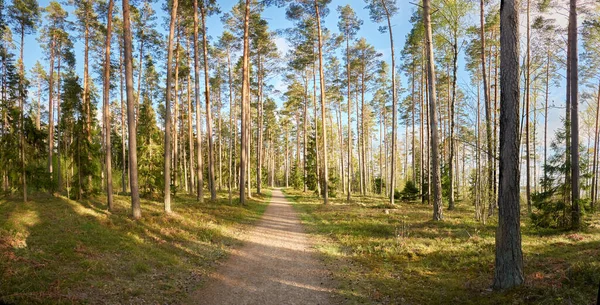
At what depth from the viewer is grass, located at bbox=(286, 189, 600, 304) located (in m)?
4.90

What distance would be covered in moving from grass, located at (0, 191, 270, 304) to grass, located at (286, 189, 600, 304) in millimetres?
3993

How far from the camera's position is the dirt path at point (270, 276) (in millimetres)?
5844

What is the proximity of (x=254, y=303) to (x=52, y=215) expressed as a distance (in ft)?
37.6

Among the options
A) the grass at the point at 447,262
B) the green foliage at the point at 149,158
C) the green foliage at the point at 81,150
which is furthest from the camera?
the green foliage at the point at 149,158

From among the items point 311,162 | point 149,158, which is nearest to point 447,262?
point 149,158

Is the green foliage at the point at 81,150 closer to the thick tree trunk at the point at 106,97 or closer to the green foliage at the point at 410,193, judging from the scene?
the thick tree trunk at the point at 106,97

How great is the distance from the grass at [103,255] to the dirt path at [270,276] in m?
0.54

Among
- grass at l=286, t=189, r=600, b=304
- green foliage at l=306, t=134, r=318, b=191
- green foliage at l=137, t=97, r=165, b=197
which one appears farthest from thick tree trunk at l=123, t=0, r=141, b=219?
green foliage at l=306, t=134, r=318, b=191

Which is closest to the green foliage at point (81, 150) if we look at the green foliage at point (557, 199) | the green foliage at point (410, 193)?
the green foliage at point (557, 199)

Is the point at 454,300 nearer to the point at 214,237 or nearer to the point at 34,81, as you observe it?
the point at 214,237

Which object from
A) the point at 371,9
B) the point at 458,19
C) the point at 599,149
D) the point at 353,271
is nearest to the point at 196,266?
the point at 353,271

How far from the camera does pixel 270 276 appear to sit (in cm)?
712

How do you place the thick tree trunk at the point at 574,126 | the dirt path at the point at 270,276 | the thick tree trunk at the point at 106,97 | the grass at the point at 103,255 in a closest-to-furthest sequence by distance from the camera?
the grass at the point at 103,255
the dirt path at the point at 270,276
the thick tree trunk at the point at 574,126
the thick tree trunk at the point at 106,97

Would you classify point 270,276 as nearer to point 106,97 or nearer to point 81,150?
point 106,97
